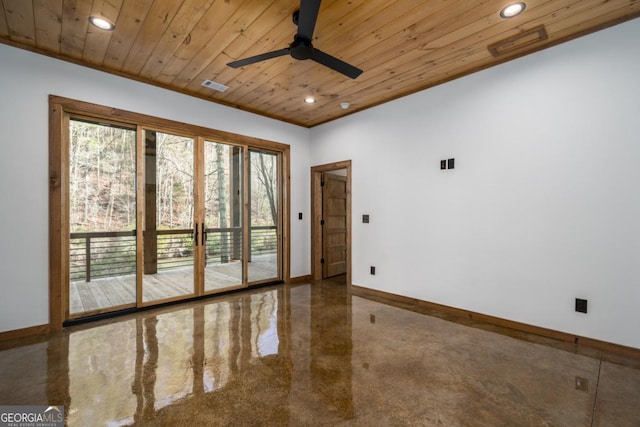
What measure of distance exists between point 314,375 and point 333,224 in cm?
370

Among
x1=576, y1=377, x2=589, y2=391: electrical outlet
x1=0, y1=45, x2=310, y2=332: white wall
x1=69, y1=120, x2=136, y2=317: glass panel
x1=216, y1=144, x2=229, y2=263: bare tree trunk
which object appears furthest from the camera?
x1=216, y1=144, x2=229, y2=263: bare tree trunk

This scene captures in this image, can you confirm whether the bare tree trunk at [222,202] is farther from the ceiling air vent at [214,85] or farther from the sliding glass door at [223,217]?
the ceiling air vent at [214,85]

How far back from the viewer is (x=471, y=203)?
3508mm

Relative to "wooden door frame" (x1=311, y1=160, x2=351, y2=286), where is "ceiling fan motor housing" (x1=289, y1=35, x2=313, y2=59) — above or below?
above

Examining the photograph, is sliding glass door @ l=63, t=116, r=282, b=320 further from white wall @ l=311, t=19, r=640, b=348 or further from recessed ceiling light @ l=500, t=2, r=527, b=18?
recessed ceiling light @ l=500, t=2, r=527, b=18

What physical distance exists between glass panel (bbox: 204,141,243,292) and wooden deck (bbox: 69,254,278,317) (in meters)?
0.02

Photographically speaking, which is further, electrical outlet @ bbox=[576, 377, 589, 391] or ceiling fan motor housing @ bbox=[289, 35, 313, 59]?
ceiling fan motor housing @ bbox=[289, 35, 313, 59]

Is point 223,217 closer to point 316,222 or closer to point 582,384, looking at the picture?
point 316,222

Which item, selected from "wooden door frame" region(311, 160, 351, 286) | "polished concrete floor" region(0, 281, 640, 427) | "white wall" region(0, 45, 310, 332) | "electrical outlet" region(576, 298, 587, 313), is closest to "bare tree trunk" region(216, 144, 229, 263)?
"polished concrete floor" region(0, 281, 640, 427)

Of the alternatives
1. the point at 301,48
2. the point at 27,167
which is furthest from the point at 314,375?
the point at 27,167

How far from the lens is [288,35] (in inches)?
108

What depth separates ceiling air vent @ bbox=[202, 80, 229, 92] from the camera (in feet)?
12.4

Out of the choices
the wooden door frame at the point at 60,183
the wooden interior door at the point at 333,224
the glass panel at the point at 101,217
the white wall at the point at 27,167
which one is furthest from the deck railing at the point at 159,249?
the wooden interior door at the point at 333,224

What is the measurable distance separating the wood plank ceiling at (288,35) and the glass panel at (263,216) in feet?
4.95
